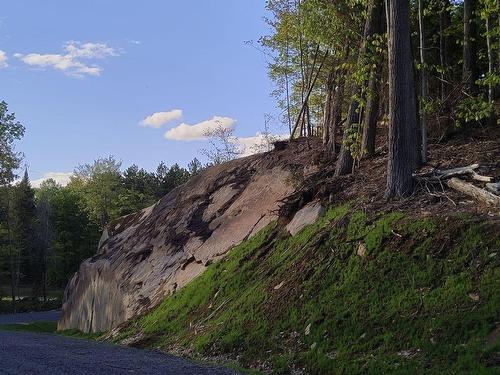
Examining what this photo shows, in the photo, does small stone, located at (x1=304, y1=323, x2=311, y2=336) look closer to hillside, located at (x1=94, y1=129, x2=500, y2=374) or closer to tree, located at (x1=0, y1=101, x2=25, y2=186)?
hillside, located at (x1=94, y1=129, x2=500, y2=374)

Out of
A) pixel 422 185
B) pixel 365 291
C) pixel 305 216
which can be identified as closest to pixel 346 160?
pixel 305 216

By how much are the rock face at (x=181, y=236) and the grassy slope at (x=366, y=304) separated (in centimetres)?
435

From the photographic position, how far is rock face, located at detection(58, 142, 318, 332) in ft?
61.8

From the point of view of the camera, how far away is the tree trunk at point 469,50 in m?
15.8

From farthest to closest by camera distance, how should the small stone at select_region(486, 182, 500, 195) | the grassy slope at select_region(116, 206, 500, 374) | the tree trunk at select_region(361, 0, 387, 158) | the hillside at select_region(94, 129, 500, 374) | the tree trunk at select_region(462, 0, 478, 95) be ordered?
the tree trunk at select_region(462, 0, 478, 95)
the tree trunk at select_region(361, 0, 387, 158)
the small stone at select_region(486, 182, 500, 195)
the hillside at select_region(94, 129, 500, 374)
the grassy slope at select_region(116, 206, 500, 374)

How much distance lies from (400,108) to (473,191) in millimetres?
2596

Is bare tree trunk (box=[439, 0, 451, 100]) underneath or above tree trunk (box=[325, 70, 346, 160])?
above

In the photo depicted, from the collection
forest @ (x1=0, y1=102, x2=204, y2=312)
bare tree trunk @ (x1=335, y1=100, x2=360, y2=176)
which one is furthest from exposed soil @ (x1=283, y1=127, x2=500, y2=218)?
forest @ (x1=0, y1=102, x2=204, y2=312)

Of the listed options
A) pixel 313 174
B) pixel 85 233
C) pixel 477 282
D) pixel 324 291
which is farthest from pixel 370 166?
pixel 85 233

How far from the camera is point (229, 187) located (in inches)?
877

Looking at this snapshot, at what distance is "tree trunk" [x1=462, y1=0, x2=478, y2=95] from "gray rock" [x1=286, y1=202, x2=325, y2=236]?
5584 millimetres

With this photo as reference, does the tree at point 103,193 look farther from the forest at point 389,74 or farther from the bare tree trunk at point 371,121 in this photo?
the bare tree trunk at point 371,121

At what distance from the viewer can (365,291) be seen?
33.0ft

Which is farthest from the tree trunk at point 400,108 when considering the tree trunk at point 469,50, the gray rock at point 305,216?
the tree trunk at point 469,50
